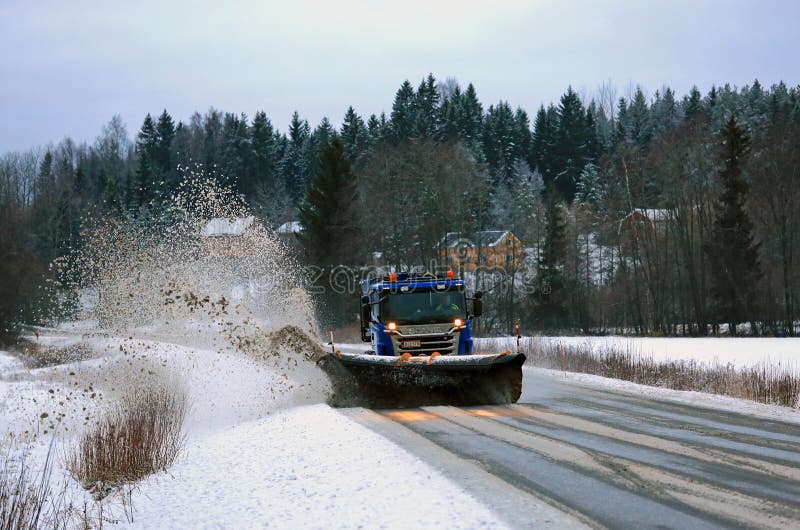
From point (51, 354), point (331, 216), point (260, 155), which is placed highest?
point (260, 155)

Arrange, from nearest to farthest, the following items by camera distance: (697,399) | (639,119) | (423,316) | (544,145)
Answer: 1. (697,399)
2. (423,316)
3. (544,145)
4. (639,119)

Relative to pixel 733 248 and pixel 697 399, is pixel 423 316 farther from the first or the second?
pixel 733 248

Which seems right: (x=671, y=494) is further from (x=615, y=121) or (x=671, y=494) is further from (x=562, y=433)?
(x=615, y=121)

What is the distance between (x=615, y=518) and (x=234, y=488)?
13.7 feet

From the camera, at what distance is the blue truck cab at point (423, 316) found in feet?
53.5

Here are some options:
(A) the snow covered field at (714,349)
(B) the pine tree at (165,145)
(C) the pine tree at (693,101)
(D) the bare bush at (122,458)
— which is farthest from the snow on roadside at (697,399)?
(C) the pine tree at (693,101)

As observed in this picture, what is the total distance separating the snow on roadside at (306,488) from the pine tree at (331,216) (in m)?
43.1

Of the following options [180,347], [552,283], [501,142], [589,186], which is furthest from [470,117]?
[180,347]

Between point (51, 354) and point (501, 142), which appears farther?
point (501, 142)

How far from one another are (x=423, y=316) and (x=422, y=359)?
93.0 inches

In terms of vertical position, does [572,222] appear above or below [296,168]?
below

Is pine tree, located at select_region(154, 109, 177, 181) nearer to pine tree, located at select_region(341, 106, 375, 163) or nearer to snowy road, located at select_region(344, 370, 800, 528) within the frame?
pine tree, located at select_region(341, 106, 375, 163)

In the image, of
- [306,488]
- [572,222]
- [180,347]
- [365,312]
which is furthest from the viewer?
[572,222]

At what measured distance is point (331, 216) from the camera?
54.8 m
